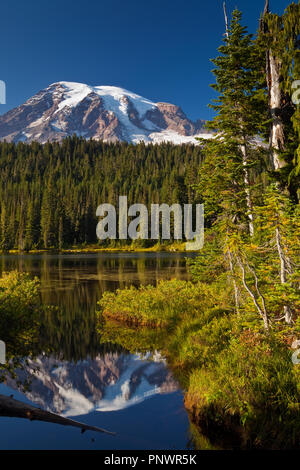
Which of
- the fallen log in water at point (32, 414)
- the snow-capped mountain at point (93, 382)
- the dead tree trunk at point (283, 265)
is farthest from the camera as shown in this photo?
the snow-capped mountain at point (93, 382)

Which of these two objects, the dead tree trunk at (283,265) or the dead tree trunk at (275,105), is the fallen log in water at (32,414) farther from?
the dead tree trunk at (275,105)

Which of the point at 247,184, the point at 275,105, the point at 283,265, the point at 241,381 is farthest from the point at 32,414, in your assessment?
the point at 275,105

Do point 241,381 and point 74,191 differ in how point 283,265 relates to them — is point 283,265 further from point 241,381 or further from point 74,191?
point 74,191

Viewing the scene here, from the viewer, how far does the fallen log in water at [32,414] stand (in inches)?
191

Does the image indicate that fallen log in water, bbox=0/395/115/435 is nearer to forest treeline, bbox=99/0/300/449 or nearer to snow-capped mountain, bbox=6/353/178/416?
forest treeline, bbox=99/0/300/449

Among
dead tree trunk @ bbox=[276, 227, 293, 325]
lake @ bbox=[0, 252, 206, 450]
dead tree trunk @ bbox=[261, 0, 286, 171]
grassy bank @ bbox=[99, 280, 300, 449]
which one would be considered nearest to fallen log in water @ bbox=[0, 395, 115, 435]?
lake @ bbox=[0, 252, 206, 450]

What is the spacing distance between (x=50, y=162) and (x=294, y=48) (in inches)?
7893

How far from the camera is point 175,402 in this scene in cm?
830

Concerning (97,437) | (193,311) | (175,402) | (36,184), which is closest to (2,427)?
(97,437)

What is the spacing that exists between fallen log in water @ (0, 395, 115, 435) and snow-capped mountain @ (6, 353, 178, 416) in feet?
10.5

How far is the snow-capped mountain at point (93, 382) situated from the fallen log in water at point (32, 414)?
3190 millimetres

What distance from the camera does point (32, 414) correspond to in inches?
190

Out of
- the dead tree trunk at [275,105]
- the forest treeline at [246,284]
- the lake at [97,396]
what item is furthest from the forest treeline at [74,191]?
the lake at [97,396]

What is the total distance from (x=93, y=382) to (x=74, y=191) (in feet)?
424
